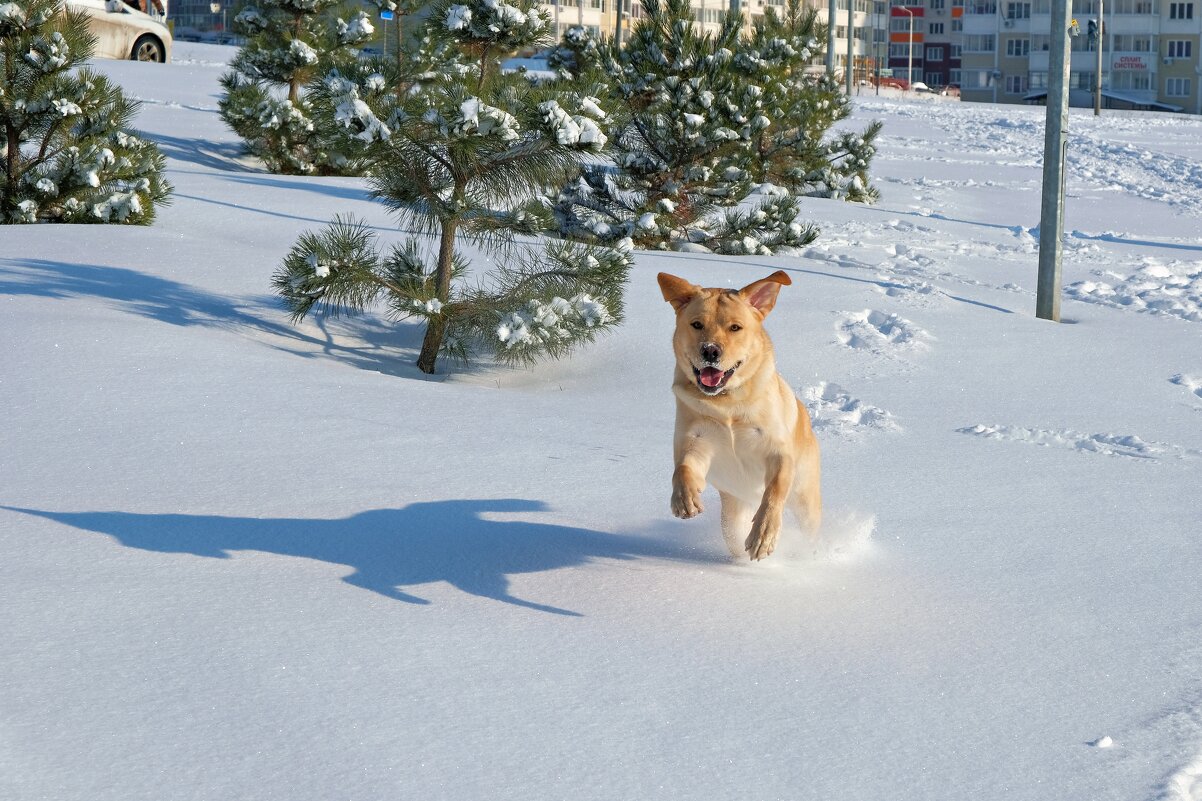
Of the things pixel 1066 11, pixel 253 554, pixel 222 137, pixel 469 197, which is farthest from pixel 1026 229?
pixel 253 554

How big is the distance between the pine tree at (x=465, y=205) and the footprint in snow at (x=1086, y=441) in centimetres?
214

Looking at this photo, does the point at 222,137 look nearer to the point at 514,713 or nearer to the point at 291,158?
the point at 291,158

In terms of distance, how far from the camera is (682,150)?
10.9 metres

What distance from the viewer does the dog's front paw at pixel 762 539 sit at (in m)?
3.82

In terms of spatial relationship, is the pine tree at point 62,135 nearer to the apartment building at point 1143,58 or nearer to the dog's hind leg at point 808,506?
the dog's hind leg at point 808,506

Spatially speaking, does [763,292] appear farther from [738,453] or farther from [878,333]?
[878,333]

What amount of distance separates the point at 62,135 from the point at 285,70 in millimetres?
5960

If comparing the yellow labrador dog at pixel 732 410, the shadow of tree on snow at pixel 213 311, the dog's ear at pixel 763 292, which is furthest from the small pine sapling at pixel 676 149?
the yellow labrador dog at pixel 732 410

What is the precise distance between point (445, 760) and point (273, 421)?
3058 mm

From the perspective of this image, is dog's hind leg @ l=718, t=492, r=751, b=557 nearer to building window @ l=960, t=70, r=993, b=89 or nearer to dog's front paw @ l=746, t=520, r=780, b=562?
dog's front paw @ l=746, t=520, r=780, b=562

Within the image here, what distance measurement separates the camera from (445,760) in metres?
2.73

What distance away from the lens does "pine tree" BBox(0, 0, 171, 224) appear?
902 cm

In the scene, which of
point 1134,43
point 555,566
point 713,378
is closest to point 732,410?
point 713,378

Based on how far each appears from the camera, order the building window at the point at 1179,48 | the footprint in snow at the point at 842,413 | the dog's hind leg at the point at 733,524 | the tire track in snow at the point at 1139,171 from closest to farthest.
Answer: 1. the dog's hind leg at the point at 733,524
2. the footprint in snow at the point at 842,413
3. the tire track in snow at the point at 1139,171
4. the building window at the point at 1179,48
